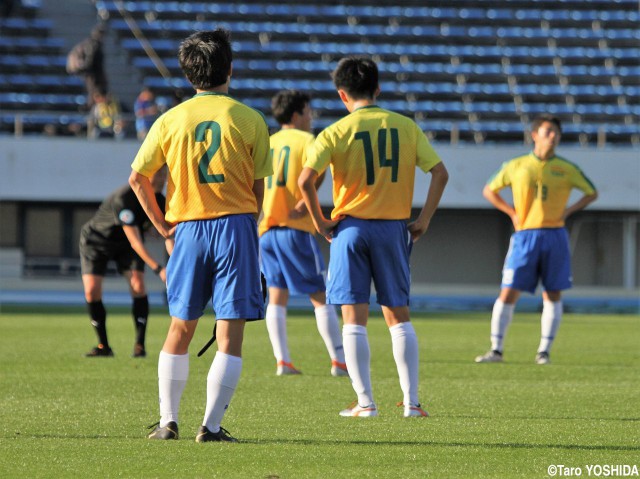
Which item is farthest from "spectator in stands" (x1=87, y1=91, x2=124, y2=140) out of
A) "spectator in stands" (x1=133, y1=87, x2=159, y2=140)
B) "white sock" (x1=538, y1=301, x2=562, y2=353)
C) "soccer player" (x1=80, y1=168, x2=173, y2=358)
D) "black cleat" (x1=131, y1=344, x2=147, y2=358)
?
"white sock" (x1=538, y1=301, x2=562, y2=353)

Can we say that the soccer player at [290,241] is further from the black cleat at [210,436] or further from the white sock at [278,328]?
the black cleat at [210,436]

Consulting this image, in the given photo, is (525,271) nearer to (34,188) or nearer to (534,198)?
(534,198)

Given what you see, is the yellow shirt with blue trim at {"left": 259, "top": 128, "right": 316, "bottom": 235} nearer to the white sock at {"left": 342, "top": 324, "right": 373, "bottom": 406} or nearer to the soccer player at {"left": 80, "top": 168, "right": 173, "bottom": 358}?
the soccer player at {"left": 80, "top": 168, "right": 173, "bottom": 358}

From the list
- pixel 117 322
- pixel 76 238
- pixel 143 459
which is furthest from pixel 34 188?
pixel 143 459

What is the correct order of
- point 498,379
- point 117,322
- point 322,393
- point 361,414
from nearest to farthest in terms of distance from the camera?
point 361,414, point 322,393, point 498,379, point 117,322

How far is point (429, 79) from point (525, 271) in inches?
680

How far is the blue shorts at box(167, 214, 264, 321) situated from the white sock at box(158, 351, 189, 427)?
8.5 inches

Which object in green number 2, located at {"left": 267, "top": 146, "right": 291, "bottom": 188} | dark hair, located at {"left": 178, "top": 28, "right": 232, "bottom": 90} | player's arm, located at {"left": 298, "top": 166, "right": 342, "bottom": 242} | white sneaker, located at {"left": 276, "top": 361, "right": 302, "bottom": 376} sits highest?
dark hair, located at {"left": 178, "top": 28, "right": 232, "bottom": 90}

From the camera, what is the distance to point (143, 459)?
4.95 meters

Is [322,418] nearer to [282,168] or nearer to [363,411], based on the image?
[363,411]

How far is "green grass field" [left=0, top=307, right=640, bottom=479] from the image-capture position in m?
4.87

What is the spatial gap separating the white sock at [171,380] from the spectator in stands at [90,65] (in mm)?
20245

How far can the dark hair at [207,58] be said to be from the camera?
5410mm

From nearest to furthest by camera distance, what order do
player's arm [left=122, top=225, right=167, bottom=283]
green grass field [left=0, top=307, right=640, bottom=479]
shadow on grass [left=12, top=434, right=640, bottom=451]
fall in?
1. green grass field [left=0, top=307, right=640, bottom=479]
2. shadow on grass [left=12, top=434, right=640, bottom=451]
3. player's arm [left=122, top=225, right=167, bottom=283]
